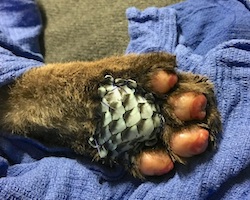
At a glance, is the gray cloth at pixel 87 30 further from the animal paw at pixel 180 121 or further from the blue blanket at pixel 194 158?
the animal paw at pixel 180 121

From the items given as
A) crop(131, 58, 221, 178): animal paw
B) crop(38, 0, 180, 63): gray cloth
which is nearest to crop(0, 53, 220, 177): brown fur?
crop(131, 58, 221, 178): animal paw

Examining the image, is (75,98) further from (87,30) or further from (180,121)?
(87,30)

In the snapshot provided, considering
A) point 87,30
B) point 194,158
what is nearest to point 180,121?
point 194,158

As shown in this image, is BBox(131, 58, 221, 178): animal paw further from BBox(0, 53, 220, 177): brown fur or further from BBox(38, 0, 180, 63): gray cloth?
BBox(38, 0, 180, 63): gray cloth

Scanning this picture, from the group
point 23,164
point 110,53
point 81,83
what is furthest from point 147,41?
point 23,164

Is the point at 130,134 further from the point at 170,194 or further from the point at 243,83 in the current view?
the point at 243,83
